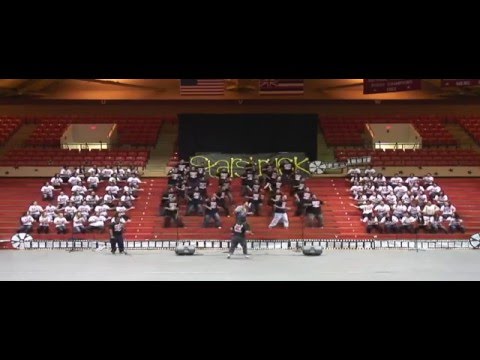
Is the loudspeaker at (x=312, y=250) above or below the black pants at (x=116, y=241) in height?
below

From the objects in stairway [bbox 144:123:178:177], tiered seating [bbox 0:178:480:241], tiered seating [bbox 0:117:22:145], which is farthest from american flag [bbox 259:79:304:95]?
tiered seating [bbox 0:117:22:145]

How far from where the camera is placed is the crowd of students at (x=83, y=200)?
770 inches

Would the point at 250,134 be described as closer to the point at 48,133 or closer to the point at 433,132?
the point at 433,132

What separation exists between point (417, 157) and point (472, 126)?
3.47 m

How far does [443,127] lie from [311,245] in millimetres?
Answer: 9539

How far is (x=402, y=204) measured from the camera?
20.4m

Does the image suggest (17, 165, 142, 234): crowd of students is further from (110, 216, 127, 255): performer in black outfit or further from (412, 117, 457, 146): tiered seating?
(412, 117, 457, 146): tiered seating

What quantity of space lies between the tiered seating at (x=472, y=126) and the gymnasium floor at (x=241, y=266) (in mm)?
8044

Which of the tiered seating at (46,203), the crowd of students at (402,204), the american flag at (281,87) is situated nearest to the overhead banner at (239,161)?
the tiered seating at (46,203)

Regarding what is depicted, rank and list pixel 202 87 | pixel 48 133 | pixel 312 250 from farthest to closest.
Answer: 1. pixel 202 87
2. pixel 48 133
3. pixel 312 250

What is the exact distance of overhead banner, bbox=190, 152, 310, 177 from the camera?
75.8 feet

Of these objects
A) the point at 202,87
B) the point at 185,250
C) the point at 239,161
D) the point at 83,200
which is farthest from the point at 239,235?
the point at 202,87

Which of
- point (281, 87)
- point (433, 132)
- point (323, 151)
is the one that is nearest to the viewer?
point (323, 151)

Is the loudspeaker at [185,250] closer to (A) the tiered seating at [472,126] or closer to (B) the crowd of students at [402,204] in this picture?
(B) the crowd of students at [402,204]
